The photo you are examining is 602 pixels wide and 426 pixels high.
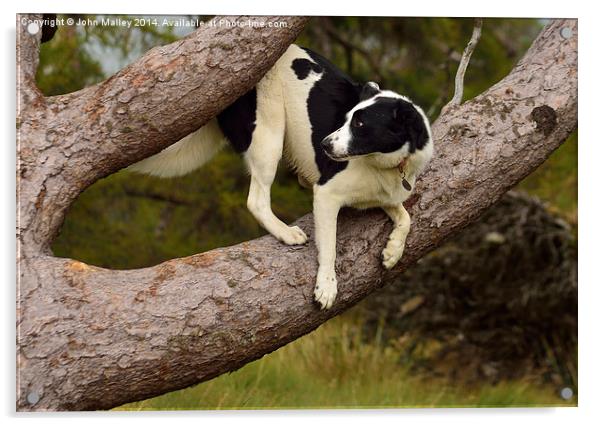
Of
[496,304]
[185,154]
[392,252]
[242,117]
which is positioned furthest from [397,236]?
[496,304]

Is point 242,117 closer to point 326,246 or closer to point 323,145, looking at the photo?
point 323,145

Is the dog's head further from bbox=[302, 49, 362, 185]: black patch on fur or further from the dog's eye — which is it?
bbox=[302, 49, 362, 185]: black patch on fur

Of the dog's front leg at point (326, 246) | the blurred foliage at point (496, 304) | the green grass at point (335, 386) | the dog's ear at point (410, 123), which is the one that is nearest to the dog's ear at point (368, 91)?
the dog's ear at point (410, 123)

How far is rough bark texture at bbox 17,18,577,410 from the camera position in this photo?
9.89ft

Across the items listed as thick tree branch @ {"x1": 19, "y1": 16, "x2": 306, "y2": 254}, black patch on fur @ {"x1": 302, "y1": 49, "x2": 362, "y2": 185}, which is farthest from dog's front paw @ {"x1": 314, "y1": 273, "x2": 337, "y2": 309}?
thick tree branch @ {"x1": 19, "y1": 16, "x2": 306, "y2": 254}

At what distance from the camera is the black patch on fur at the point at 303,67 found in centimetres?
341

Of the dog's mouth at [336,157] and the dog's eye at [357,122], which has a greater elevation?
the dog's eye at [357,122]

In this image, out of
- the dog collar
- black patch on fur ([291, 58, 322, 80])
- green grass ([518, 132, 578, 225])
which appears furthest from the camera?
green grass ([518, 132, 578, 225])

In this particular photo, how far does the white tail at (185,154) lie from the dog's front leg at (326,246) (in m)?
0.60

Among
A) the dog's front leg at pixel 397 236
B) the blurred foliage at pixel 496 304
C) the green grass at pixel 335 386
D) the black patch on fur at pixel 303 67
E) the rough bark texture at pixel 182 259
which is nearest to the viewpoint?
the rough bark texture at pixel 182 259

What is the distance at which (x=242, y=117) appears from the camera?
338 centimetres

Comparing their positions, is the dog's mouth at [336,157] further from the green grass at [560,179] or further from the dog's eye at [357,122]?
the green grass at [560,179]

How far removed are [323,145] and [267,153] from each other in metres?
0.35

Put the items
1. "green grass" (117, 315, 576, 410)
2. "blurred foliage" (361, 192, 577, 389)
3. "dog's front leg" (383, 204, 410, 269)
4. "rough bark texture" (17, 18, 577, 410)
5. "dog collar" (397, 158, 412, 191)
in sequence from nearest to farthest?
"rough bark texture" (17, 18, 577, 410) → "dog collar" (397, 158, 412, 191) → "dog's front leg" (383, 204, 410, 269) → "green grass" (117, 315, 576, 410) → "blurred foliage" (361, 192, 577, 389)
